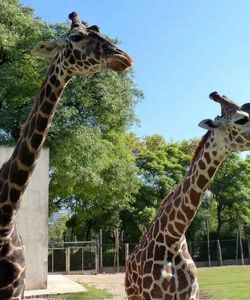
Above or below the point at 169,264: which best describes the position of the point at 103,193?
above

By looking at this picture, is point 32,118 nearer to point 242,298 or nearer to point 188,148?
point 242,298

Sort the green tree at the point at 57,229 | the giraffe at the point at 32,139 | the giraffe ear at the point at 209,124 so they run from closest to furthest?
the giraffe at the point at 32,139
the giraffe ear at the point at 209,124
the green tree at the point at 57,229

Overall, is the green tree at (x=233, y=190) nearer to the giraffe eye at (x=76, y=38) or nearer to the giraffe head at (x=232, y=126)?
the giraffe head at (x=232, y=126)

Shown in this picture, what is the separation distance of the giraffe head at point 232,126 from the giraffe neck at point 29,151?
1.92 meters

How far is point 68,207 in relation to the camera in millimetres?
27719

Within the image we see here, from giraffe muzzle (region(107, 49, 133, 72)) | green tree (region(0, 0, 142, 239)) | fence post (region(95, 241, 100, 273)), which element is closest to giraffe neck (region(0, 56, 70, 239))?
giraffe muzzle (region(107, 49, 133, 72))

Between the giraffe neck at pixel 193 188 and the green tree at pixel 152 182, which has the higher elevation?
the green tree at pixel 152 182

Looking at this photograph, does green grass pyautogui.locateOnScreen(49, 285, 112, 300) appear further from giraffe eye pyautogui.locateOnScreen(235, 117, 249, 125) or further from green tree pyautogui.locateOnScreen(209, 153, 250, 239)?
green tree pyautogui.locateOnScreen(209, 153, 250, 239)

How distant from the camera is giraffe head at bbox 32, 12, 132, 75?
165 inches

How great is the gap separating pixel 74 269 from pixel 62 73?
23.8 m

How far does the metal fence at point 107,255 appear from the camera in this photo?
2645cm

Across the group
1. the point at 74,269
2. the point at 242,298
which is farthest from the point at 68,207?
the point at 242,298

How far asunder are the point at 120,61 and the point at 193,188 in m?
2.36

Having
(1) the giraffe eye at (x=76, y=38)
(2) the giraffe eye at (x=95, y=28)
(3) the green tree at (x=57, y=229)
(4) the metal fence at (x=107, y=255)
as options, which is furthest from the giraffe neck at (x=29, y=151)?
(3) the green tree at (x=57, y=229)
